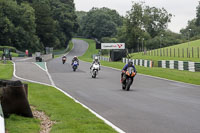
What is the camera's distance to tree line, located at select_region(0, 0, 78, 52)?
92.1m

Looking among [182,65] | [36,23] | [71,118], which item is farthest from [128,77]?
[36,23]

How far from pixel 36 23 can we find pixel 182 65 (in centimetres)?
8946

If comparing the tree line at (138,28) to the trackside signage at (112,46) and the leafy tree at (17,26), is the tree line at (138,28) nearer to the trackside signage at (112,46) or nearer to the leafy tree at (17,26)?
the trackside signage at (112,46)

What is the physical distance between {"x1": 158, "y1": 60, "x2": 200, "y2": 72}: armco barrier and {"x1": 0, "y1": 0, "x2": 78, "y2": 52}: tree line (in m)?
54.2

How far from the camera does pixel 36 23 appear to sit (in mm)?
120125

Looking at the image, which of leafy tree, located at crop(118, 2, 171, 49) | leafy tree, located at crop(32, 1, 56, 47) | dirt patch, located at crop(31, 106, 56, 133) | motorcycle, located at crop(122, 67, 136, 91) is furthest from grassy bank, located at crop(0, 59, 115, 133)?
leafy tree, located at crop(32, 1, 56, 47)

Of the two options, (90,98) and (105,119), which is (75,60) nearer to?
(90,98)

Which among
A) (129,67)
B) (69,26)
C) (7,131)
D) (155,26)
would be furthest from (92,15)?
(7,131)

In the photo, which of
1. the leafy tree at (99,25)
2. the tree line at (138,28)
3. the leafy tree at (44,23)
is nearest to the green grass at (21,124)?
the tree line at (138,28)

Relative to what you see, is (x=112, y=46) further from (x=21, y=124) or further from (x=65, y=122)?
(x=21, y=124)

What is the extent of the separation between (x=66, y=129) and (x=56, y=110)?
2958 mm

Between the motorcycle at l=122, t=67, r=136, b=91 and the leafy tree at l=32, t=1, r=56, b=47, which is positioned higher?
the leafy tree at l=32, t=1, r=56, b=47

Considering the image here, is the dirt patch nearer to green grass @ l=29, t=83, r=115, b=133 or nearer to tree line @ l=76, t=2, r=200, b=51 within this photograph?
green grass @ l=29, t=83, r=115, b=133

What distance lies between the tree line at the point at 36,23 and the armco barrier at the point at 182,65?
5418cm
